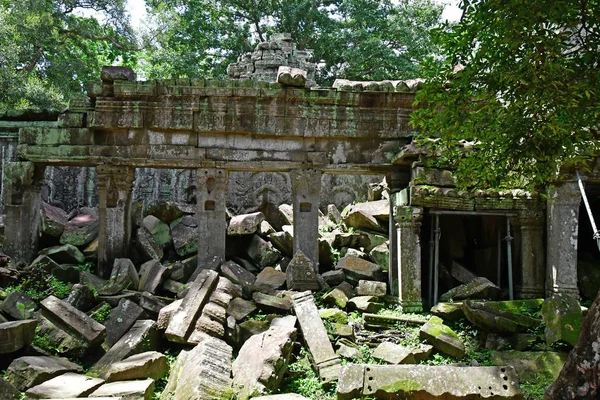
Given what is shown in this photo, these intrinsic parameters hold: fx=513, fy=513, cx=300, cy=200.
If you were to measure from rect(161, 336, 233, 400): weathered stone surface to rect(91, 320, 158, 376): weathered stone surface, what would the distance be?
57cm

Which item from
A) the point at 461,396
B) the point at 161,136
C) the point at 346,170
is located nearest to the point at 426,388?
the point at 461,396

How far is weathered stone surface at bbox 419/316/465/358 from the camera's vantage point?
5.85m

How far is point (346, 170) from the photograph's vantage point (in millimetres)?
9086

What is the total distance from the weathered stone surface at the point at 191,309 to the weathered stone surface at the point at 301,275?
5.09ft

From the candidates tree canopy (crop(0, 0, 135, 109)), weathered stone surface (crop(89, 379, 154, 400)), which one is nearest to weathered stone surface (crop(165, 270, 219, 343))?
weathered stone surface (crop(89, 379, 154, 400))

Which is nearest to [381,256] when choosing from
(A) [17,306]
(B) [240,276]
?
(B) [240,276]

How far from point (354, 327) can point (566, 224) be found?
125 inches

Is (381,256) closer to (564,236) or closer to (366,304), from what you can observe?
(366,304)

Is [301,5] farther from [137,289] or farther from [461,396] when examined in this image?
[461,396]

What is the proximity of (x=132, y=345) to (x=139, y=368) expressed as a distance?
565 mm

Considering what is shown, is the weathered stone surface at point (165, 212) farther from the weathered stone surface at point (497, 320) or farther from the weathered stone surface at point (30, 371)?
the weathered stone surface at point (497, 320)

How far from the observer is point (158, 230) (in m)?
9.88

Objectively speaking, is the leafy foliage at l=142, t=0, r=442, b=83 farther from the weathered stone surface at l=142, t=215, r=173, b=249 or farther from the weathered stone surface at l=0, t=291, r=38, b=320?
the weathered stone surface at l=0, t=291, r=38, b=320

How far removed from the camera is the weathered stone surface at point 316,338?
5375mm
